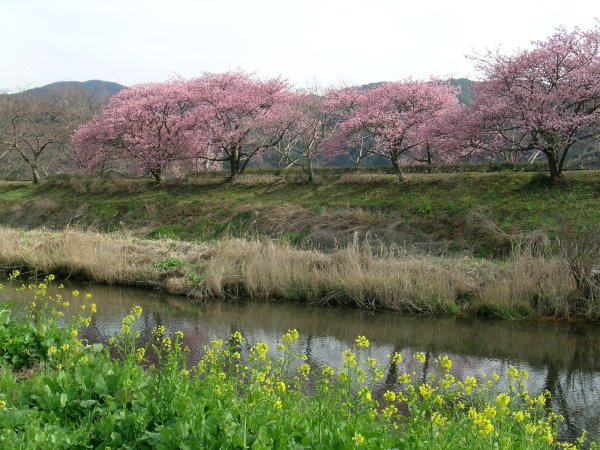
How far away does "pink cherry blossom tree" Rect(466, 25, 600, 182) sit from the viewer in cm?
2042

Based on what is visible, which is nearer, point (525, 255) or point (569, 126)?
point (525, 255)

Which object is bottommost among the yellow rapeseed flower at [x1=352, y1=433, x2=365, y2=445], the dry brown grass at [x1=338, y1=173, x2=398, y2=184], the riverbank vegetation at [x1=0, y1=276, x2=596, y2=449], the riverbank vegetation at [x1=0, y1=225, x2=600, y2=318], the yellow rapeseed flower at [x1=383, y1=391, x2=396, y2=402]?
the riverbank vegetation at [x1=0, y1=225, x2=600, y2=318]

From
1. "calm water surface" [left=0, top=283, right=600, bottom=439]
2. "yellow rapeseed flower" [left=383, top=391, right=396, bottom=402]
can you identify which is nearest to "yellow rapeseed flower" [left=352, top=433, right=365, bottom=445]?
"yellow rapeseed flower" [left=383, top=391, right=396, bottom=402]

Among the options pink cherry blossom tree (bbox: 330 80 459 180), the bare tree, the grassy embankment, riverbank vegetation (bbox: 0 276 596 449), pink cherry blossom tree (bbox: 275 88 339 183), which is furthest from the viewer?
the bare tree

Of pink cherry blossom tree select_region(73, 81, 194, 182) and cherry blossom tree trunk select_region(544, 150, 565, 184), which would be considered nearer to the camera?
cherry blossom tree trunk select_region(544, 150, 565, 184)

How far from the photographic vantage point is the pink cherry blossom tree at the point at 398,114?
26.2m

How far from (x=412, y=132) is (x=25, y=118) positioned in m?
31.4

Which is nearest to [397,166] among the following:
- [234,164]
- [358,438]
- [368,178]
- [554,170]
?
[368,178]

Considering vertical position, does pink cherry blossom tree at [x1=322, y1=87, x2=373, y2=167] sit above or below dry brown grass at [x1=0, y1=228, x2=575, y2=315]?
above

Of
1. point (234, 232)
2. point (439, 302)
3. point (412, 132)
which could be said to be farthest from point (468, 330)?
point (412, 132)

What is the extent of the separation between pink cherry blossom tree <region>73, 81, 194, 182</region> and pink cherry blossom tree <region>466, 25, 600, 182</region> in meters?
16.5

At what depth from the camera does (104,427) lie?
15.0ft

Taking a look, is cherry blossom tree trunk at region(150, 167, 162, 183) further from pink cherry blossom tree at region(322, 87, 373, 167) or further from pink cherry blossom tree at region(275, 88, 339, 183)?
pink cherry blossom tree at region(322, 87, 373, 167)

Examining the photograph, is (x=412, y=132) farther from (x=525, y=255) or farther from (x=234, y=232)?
(x=525, y=255)
